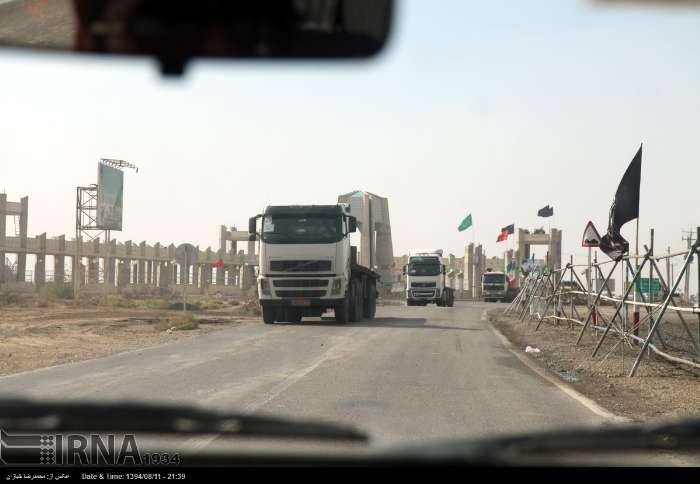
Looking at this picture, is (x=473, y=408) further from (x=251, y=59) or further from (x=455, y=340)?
(x=455, y=340)

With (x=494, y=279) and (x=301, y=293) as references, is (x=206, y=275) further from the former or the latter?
(x=301, y=293)

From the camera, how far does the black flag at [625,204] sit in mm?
15969

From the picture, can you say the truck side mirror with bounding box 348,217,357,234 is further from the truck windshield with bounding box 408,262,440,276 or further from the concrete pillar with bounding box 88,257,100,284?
the concrete pillar with bounding box 88,257,100,284

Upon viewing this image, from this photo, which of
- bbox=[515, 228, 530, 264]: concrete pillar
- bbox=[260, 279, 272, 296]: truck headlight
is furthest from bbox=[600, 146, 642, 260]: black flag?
bbox=[515, 228, 530, 264]: concrete pillar

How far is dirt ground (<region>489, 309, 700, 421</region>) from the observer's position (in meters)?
10.6

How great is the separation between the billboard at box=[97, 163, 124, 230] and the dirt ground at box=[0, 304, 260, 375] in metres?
18.9

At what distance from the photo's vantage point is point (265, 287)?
25.7 m

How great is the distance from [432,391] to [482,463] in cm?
811

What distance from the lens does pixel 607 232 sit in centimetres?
1738

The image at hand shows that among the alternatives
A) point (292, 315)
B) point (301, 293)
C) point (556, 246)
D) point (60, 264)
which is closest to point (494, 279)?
point (556, 246)

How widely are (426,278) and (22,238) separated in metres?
23.5

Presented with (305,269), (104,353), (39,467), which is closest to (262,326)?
(305,269)

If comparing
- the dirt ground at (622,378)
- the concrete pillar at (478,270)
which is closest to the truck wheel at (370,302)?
the dirt ground at (622,378)

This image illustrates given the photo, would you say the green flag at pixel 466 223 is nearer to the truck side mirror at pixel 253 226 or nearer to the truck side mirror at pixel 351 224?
the truck side mirror at pixel 351 224
